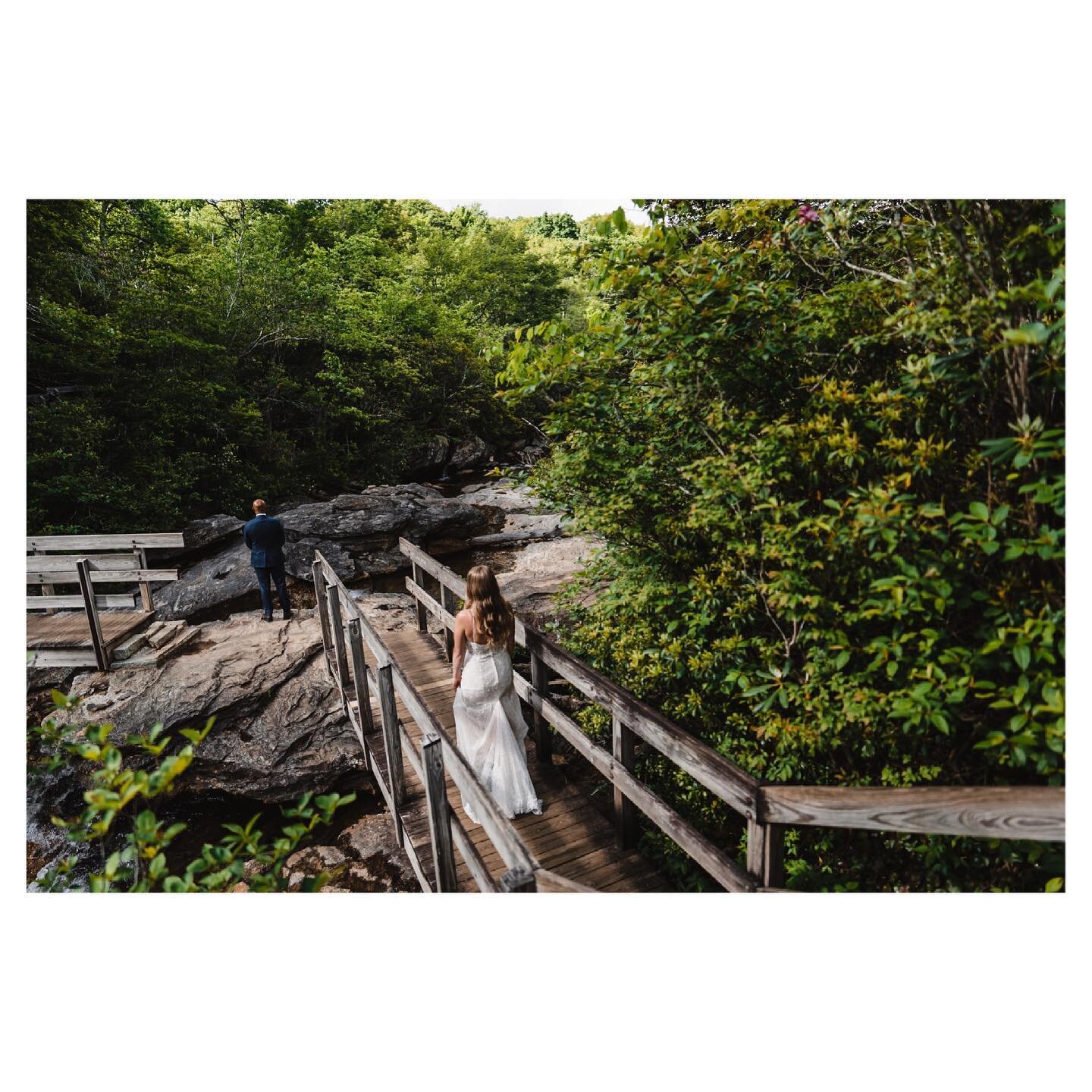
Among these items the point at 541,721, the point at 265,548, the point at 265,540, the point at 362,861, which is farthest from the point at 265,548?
the point at 541,721

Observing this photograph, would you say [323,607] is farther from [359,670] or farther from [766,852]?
[766,852]

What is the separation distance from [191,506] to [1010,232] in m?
12.0

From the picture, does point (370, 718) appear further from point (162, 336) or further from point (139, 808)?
point (162, 336)

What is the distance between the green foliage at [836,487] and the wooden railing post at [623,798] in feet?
1.10

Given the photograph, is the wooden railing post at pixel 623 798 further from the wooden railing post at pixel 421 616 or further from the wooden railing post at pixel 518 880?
the wooden railing post at pixel 421 616

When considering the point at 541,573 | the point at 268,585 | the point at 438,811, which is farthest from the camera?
the point at 541,573

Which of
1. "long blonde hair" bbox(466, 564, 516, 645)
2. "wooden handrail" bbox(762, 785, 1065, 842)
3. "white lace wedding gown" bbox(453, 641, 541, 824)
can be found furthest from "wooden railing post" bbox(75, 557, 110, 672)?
"wooden handrail" bbox(762, 785, 1065, 842)

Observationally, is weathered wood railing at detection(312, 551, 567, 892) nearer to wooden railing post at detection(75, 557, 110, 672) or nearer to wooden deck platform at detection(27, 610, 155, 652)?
wooden railing post at detection(75, 557, 110, 672)

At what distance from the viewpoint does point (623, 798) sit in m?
3.30

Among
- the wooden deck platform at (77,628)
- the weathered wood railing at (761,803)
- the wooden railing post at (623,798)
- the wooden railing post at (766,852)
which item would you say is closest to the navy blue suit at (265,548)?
the wooden deck platform at (77,628)

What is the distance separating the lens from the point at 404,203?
1673 cm

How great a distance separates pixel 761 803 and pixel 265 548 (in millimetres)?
6117

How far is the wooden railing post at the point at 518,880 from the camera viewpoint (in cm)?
198

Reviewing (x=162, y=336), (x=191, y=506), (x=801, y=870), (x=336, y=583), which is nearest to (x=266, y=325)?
(x=162, y=336)
